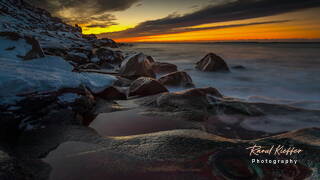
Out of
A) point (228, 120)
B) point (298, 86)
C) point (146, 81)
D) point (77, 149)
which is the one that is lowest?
point (298, 86)

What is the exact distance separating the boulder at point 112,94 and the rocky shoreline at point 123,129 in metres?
0.02

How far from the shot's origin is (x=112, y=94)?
4359 millimetres

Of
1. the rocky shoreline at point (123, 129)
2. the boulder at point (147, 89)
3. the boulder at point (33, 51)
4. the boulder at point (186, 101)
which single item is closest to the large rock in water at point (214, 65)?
the rocky shoreline at point (123, 129)

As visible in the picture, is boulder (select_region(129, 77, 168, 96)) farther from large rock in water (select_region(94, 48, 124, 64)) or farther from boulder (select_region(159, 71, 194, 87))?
large rock in water (select_region(94, 48, 124, 64))

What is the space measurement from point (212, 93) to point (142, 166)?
3.15 m

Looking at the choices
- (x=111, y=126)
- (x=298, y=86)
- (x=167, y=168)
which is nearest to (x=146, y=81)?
(x=111, y=126)

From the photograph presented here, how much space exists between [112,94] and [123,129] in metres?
1.61

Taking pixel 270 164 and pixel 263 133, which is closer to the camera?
pixel 270 164

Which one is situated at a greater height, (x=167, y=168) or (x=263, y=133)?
(x=167, y=168)

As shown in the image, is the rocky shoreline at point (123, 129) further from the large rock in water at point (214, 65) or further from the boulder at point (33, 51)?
the large rock in water at point (214, 65)

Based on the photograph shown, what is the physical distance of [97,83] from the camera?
4188 millimetres

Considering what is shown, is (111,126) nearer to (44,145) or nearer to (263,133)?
(44,145)

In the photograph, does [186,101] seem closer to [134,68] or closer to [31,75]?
[31,75]

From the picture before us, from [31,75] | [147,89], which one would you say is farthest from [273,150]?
[31,75]
